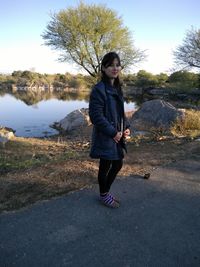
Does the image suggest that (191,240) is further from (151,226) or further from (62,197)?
(62,197)

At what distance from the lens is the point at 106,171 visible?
13.5 ft

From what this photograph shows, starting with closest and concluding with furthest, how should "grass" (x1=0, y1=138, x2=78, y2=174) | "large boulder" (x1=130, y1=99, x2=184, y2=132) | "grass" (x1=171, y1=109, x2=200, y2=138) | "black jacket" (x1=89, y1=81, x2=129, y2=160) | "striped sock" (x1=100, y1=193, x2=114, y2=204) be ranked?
"black jacket" (x1=89, y1=81, x2=129, y2=160) < "striped sock" (x1=100, y1=193, x2=114, y2=204) < "grass" (x1=0, y1=138, x2=78, y2=174) < "grass" (x1=171, y1=109, x2=200, y2=138) < "large boulder" (x1=130, y1=99, x2=184, y2=132)

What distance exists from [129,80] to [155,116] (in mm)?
59374

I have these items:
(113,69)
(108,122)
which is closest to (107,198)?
(108,122)

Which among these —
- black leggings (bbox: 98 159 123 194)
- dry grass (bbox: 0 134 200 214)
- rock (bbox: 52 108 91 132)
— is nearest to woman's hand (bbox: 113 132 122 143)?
black leggings (bbox: 98 159 123 194)

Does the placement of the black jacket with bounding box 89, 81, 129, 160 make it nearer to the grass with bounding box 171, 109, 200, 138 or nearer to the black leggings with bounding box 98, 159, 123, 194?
the black leggings with bounding box 98, 159, 123, 194

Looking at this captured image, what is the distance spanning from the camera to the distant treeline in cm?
5069

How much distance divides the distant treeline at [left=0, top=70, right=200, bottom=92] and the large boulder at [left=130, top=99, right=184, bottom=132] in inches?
1289

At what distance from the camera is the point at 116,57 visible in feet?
12.8

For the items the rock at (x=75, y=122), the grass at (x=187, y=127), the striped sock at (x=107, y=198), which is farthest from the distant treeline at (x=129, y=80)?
the striped sock at (x=107, y=198)

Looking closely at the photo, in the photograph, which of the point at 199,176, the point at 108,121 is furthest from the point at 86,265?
the point at 199,176

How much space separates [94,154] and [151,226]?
108 cm

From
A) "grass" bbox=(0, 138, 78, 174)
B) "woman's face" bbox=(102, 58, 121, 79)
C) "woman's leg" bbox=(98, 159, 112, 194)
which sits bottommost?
"grass" bbox=(0, 138, 78, 174)

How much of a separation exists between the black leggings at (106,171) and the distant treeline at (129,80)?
141 feet
